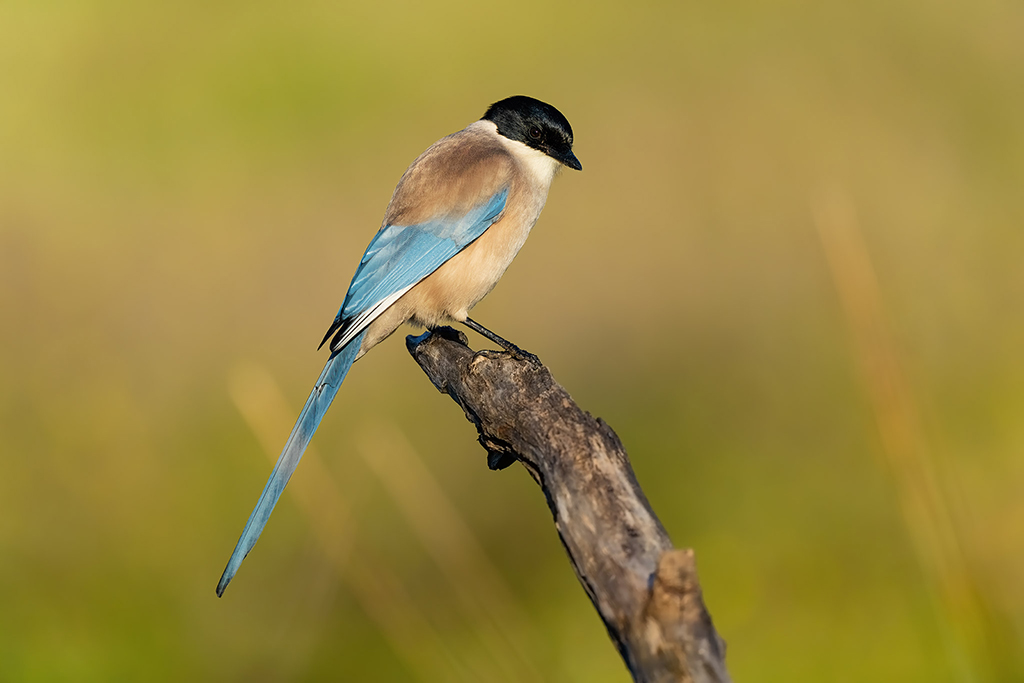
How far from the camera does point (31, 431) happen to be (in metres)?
5.01

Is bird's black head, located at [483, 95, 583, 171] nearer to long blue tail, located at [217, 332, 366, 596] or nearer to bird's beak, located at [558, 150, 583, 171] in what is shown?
bird's beak, located at [558, 150, 583, 171]

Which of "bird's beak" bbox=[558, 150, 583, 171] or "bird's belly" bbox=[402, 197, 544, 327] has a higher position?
"bird's beak" bbox=[558, 150, 583, 171]

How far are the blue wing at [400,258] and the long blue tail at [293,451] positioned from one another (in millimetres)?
61

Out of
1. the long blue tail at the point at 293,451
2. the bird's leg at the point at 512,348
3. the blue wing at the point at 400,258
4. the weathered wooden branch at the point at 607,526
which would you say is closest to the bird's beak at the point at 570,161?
the blue wing at the point at 400,258

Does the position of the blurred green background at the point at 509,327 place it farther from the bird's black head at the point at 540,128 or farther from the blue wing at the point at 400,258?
the bird's black head at the point at 540,128

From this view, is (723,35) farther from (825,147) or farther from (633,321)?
(633,321)

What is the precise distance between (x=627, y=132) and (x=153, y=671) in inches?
181

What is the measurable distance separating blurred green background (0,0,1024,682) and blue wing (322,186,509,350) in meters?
0.45

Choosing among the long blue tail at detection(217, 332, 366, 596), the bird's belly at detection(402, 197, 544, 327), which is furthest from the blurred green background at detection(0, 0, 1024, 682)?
the bird's belly at detection(402, 197, 544, 327)

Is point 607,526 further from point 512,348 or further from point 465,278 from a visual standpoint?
point 465,278

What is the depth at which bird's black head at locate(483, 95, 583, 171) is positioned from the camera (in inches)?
129

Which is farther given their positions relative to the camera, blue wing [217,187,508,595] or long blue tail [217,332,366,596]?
blue wing [217,187,508,595]

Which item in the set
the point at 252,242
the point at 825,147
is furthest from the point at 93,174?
the point at 825,147

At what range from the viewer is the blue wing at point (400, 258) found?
2.86 meters
